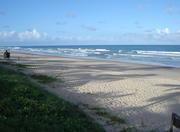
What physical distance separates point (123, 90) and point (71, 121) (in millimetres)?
5260

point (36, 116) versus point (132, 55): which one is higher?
point (132, 55)

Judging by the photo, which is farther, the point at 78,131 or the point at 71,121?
the point at 71,121

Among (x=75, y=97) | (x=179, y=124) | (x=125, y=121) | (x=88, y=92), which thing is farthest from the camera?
(x=88, y=92)

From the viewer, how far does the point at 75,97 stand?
7.81m

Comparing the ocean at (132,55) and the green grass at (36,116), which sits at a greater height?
the ocean at (132,55)

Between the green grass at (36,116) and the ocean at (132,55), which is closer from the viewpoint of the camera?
the green grass at (36,116)

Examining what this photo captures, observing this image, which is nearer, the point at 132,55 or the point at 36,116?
the point at 36,116

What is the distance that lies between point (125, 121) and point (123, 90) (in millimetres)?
3756

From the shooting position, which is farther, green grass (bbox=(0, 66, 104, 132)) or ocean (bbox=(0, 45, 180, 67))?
ocean (bbox=(0, 45, 180, 67))

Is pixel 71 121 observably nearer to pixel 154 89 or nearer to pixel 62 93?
pixel 62 93

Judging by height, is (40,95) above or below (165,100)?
above

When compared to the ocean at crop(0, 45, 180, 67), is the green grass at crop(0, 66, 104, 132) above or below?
below

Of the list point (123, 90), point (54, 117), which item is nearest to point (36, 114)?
point (54, 117)

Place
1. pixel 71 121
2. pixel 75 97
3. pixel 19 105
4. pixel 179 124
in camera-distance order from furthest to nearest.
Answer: pixel 75 97, pixel 19 105, pixel 71 121, pixel 179 124
